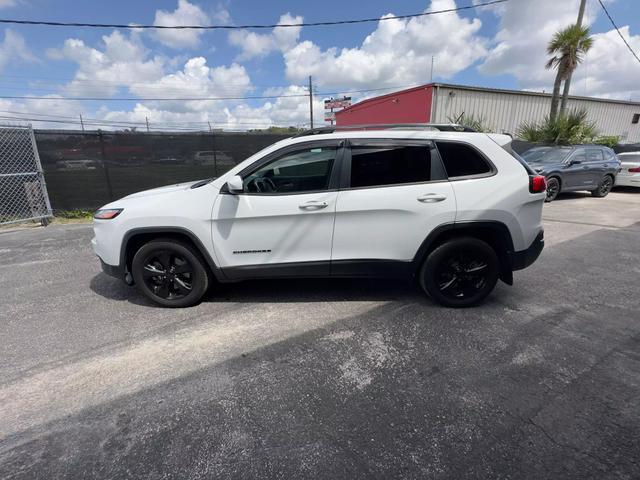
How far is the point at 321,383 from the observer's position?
8.18ft

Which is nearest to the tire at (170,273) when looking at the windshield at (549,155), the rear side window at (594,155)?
the windshield at (549,155)

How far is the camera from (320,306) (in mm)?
3646

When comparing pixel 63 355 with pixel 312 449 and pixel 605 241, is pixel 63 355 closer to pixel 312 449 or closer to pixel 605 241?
pixel 312 449

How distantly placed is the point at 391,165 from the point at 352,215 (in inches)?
24.2

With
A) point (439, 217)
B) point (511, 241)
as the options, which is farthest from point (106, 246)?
point (511, 241)

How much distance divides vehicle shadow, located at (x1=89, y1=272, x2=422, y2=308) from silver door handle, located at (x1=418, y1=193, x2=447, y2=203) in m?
1.15

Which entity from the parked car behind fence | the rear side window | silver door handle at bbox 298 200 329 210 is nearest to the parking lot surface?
silver door handle at bbox 298 200 329 210

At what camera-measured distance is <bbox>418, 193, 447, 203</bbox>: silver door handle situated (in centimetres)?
326

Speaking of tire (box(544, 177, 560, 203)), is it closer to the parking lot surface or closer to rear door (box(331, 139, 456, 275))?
the parking lot surface

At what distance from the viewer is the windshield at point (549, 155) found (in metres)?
10.2

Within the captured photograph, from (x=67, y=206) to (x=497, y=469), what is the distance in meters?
9.88

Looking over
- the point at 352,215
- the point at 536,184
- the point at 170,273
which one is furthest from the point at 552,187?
the point at 170,273

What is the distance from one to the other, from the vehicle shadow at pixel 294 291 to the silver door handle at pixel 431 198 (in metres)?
1.15

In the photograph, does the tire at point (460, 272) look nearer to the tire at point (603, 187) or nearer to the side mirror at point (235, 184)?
the side mirror at point (235, 184)
